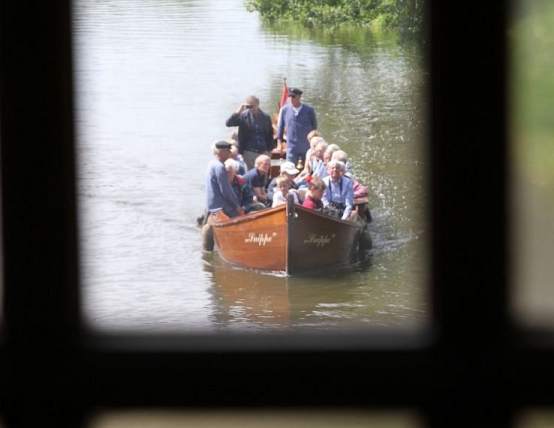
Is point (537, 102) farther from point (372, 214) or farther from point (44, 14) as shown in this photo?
point (372, 214)

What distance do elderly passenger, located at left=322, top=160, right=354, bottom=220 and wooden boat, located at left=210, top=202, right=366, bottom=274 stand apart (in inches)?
3.7

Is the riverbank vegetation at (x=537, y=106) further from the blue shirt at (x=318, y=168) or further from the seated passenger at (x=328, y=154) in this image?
the seated passenger at (x=328, y=154)

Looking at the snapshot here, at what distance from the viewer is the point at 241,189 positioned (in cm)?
545

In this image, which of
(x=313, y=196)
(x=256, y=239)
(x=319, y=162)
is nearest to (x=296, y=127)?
(x=319, y=162)

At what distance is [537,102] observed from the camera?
2.80 ft

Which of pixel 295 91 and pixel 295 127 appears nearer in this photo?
pixel 295 91

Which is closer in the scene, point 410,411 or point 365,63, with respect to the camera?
point 410,411

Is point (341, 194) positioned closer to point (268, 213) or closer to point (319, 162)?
point (319, 162)

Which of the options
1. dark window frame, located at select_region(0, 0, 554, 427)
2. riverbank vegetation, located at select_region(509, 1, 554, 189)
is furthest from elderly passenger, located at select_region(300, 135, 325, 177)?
dark window frame, located at select_region(0, 0, 554, 427)

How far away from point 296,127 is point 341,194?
45cm

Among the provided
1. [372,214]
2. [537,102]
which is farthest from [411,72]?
[537,102]

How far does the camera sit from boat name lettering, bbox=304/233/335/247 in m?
5.51

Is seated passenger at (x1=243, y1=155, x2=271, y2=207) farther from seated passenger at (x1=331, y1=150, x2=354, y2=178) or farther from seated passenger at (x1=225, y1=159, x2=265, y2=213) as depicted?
seated passenger at (x1=331, y1=150, x2=354, y2=178)

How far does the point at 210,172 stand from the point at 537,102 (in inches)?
189
